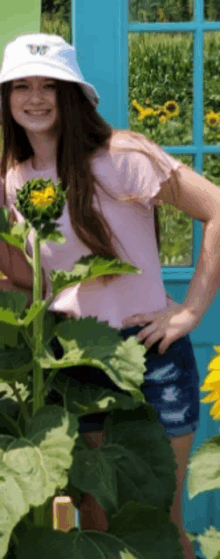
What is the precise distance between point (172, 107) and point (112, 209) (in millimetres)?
726

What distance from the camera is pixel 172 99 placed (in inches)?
99.7

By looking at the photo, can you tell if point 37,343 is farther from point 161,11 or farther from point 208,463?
point 161,11

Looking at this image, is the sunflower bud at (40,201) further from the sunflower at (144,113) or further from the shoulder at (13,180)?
the sunflower at (144,113)

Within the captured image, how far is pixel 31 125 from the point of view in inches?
74.2

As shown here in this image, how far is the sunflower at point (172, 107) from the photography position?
2.53 metres

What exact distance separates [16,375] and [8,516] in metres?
0.25

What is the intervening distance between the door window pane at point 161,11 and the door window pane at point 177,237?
336mm

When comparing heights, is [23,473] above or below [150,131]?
below

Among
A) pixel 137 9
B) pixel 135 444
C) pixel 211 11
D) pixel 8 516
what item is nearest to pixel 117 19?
pixel 137 9

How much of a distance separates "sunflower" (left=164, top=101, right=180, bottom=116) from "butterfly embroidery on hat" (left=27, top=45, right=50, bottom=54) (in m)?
0.71

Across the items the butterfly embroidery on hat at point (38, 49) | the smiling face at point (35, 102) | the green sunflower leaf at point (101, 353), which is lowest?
the green sunflower leaf at point (101, 353)

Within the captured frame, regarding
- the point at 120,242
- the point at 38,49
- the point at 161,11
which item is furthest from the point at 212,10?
the point at 120,242

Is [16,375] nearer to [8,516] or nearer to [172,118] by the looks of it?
[8,516]

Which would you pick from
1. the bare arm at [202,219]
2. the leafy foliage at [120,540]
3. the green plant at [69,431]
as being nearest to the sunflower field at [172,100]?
the bare arm at [202,219]
